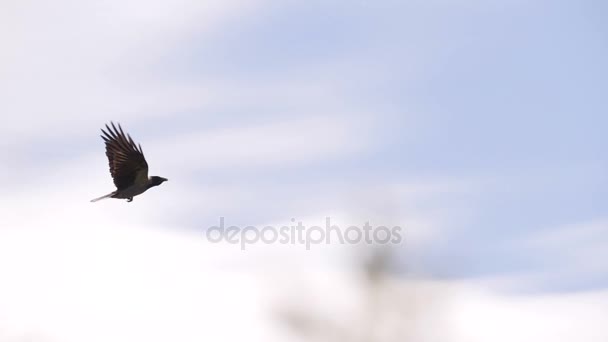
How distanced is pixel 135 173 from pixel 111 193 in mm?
2395

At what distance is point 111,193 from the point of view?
14650 centimetres

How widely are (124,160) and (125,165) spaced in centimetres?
44

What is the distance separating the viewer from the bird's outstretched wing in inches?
5758

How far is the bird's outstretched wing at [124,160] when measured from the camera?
14625 cm

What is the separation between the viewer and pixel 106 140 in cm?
14650

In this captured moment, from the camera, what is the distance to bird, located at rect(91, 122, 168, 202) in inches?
5758

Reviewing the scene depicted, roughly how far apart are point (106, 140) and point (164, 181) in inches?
235

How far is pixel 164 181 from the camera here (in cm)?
14988

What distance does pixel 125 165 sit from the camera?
14700 centimetres

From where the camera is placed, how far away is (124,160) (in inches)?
5778

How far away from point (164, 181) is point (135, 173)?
3.12 metres

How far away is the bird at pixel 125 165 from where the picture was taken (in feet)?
480

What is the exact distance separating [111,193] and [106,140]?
12.5 feet
